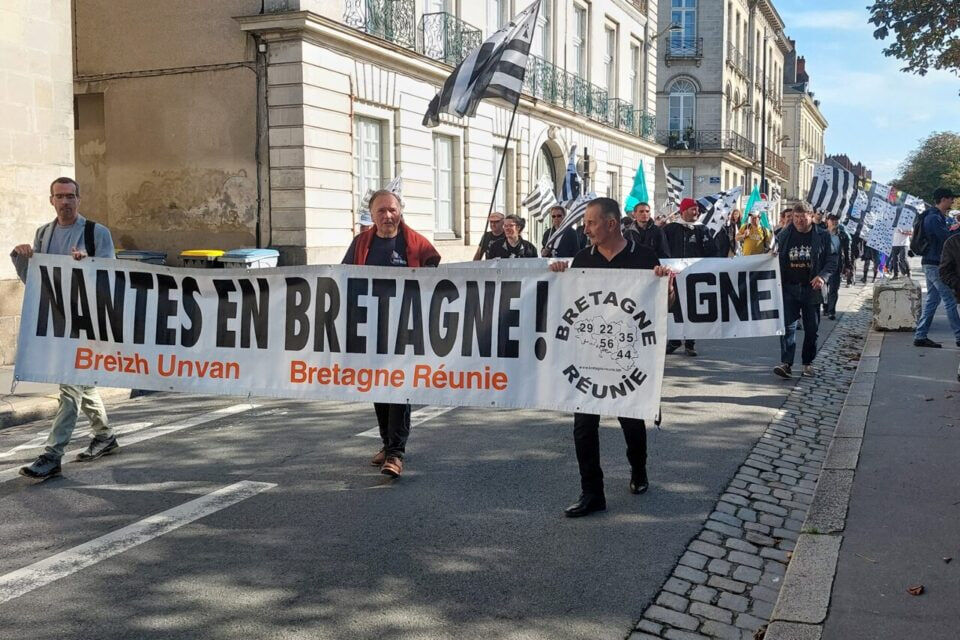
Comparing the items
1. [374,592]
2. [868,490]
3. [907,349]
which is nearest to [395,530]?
[374,592]

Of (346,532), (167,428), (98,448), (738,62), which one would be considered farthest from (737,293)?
(738,62)

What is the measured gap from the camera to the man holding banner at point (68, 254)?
6.06m

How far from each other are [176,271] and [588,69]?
1030 inches

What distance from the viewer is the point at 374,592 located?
4.14 metres

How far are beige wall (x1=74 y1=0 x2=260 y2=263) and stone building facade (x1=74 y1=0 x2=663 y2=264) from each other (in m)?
0.03

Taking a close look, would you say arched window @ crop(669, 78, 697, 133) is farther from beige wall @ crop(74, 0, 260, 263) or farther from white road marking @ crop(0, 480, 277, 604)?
white road marking @ crop(0, 480, 277, 604)

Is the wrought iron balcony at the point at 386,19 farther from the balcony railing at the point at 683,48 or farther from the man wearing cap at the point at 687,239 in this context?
the balcony railing at the point at 683,48

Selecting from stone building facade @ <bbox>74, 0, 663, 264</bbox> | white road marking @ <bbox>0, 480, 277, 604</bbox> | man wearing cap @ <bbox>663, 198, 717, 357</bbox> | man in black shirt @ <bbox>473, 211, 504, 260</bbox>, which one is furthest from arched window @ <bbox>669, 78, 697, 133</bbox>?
white road marking @ <bbox>0, 480, 277, 604</bbox>

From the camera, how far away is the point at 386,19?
19.2 metres

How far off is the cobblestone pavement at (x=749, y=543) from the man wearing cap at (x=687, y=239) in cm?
421

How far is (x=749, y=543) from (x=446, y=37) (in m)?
18.2

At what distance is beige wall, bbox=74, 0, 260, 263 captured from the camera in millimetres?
17484

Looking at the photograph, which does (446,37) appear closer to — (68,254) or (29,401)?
(29,401)

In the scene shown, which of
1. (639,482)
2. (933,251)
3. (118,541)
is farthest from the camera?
(933,251)
